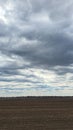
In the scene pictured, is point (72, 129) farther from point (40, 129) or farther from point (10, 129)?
point (10, 129)

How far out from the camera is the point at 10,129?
98.7ft

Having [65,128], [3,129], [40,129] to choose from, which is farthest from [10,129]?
[65,128]

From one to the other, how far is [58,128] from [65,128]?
2.30 feet

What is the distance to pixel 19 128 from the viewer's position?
30750mm

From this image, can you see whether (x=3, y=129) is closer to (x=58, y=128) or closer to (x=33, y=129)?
(x=33, y=129)

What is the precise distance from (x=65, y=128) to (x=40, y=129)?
8.55ft

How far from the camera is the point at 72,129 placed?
1154 inches

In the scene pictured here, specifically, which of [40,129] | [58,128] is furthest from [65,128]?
[40,129]

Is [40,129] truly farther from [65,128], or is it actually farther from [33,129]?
[65,128]

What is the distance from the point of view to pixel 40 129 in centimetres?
2969

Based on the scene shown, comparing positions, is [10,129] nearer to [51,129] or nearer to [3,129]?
[3,129]

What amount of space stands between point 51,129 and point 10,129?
4057 mm

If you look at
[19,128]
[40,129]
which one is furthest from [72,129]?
[19,128]

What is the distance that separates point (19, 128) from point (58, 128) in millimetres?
3935
